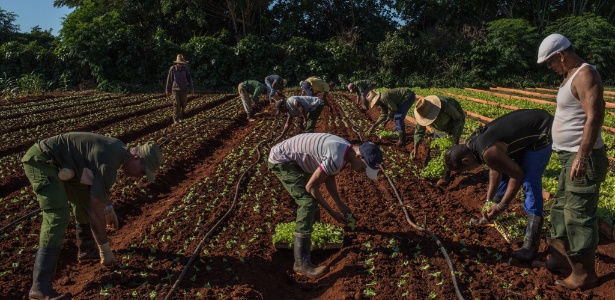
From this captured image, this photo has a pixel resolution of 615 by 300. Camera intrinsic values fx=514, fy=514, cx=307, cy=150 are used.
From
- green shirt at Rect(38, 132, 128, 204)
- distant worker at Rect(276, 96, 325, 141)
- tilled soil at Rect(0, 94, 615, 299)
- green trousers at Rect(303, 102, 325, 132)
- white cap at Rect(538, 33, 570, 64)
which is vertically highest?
white cap at Rect(538, 33, 570, 64)

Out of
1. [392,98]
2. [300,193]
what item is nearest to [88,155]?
[300,193]

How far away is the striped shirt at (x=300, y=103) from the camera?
8.70 m

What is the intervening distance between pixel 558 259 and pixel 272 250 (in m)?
2.58

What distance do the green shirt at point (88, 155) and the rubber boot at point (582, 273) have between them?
3606 millimetres

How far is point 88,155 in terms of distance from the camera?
4.12 metres

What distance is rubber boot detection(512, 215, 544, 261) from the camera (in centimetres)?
461

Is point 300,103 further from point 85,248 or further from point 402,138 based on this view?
point 85,248

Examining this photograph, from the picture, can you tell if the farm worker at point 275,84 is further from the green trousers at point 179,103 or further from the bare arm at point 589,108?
the bare arm at point 589,108

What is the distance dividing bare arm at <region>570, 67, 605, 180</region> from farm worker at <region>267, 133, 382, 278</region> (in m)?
1.45

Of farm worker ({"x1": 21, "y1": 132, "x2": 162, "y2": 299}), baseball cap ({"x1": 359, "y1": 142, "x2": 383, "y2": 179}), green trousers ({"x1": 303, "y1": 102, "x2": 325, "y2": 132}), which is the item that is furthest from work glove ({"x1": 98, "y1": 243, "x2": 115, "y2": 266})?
green trousers ({"x1": 303, "y1": 102, "x2": 325, "y2": 132})

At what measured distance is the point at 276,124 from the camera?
12531 millimetres

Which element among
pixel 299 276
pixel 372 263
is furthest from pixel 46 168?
pixel 372 263

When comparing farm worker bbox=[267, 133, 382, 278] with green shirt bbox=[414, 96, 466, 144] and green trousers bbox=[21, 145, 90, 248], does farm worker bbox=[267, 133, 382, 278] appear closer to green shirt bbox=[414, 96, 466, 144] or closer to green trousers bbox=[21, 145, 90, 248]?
green trousers bbox=[21, 145, 90, 248]

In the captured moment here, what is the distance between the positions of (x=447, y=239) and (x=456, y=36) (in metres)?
26.7
